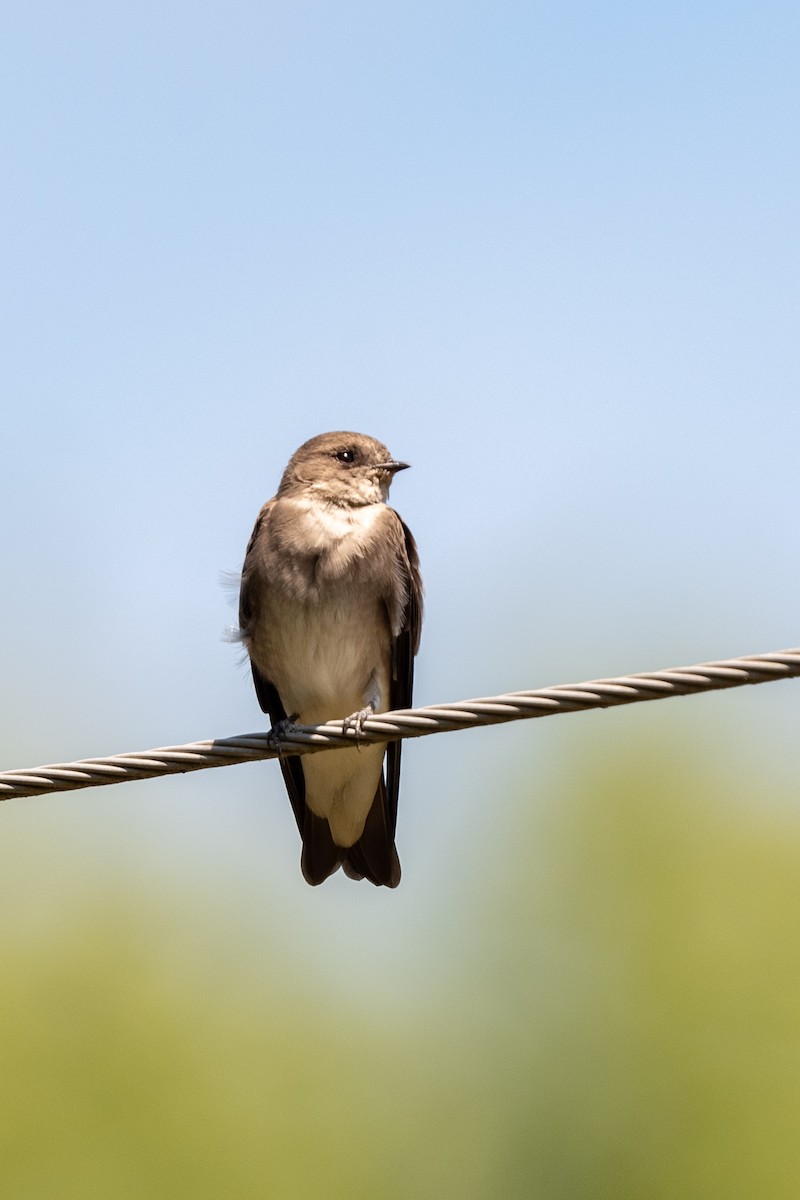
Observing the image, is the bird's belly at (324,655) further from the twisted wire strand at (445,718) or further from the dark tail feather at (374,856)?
the twisted wire strand at (445,718)

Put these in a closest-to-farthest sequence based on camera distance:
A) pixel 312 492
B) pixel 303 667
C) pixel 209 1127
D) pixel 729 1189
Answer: pixel 303 667, pixel 312 492, pixel 729 1189, pixel 209 1127

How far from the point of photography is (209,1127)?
582 inches

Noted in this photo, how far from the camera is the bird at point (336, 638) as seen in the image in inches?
A: 274

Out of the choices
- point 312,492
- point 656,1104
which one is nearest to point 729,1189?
point 656,1104

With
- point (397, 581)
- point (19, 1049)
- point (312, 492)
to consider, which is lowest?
point (19, 1049)

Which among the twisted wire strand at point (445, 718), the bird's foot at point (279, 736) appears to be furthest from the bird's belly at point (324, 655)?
the twisted wire strand at point (445, 718)

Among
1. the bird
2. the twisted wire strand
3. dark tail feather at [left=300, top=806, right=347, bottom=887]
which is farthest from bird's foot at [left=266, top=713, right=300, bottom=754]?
dark tail feather at [left=300, top=806, right=347, bottom=887]

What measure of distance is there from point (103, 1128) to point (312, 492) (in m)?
9.22

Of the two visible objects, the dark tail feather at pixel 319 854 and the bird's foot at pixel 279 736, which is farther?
the dark tail feather at pixel 319 854

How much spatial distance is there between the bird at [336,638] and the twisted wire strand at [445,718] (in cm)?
196

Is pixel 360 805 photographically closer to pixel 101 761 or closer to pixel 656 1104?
pixel 101 761

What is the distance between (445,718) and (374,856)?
122 inches

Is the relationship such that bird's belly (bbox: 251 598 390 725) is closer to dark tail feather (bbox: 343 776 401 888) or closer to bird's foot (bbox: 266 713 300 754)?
dark tail feather (bbox: 343 776 401 888)

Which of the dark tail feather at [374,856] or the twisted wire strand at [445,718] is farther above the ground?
the twisted wire strand at [445,718]
